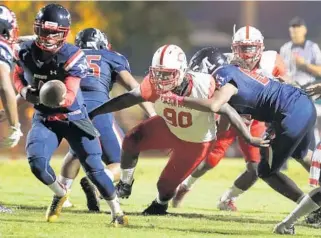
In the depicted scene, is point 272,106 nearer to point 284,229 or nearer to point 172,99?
point 172,99

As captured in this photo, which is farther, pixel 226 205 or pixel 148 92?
pixel 226 205

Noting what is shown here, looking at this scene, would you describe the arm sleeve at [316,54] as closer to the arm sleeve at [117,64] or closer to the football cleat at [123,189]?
the arm sleeve at [117,64]

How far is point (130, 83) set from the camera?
862cm

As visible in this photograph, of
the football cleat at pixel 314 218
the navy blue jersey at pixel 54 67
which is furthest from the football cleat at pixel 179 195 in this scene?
the navy blue jersey at pixel 54 67

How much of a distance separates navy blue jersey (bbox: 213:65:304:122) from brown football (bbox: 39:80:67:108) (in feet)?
3.81

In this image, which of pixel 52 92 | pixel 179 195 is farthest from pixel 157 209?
pixel 52 92

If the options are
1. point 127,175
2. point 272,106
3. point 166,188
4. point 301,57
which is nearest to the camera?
point 272,106

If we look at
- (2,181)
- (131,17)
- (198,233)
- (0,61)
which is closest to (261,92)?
(198,233)

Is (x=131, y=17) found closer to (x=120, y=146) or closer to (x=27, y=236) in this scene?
(x=120, y=146)

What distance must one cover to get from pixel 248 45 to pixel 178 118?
3.20 feet

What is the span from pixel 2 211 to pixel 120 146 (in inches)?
44.9

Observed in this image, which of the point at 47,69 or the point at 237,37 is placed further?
the point at 237,37

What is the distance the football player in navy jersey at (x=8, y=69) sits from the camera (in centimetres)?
771

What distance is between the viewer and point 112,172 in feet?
28.1
